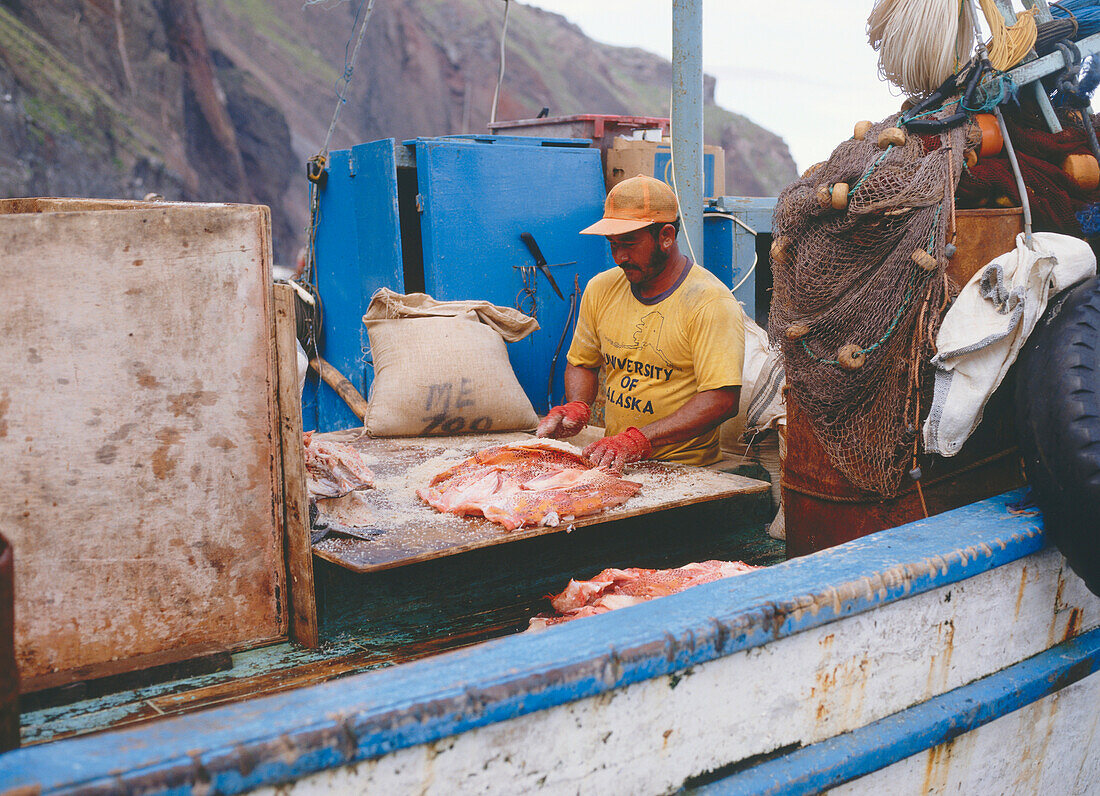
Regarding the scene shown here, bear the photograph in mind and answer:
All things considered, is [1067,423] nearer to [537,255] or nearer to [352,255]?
[537,255]

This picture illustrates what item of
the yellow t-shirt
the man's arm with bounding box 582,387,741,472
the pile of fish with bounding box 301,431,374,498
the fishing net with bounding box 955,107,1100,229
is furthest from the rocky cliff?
the fishing net with bounding box 955,107,1100,229

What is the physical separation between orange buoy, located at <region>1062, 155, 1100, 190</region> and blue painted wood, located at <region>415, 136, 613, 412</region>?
323cm

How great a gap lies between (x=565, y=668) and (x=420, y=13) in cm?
5418

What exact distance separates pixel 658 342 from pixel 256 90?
42326mm

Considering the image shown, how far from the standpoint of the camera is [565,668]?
165 centimetres

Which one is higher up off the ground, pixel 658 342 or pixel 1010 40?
pixel 1010 40

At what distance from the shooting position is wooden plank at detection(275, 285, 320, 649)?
93.8 inches

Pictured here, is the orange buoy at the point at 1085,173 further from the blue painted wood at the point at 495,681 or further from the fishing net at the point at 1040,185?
the blue painted wood at the point at 495,681

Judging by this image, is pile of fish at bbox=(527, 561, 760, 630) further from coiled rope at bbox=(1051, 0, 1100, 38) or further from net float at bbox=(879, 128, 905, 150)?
coiled rope at bbox=(1051, 0, 1100, 38)

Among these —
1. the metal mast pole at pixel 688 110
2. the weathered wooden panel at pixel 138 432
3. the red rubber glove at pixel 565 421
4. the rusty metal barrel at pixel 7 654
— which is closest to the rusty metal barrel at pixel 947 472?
the red rubber glove at pixel 565 421

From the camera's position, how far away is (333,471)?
10.6 ft

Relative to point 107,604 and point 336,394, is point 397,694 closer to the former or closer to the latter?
point 107,604

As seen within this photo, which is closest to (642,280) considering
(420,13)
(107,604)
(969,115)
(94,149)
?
(969,115)

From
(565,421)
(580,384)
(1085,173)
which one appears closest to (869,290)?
(1085,173)
